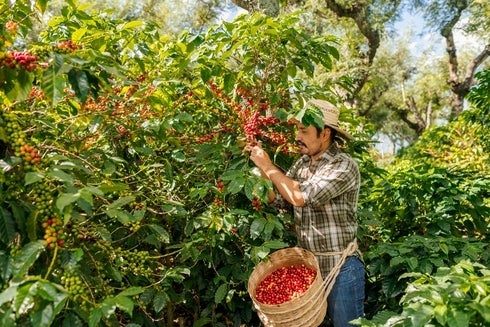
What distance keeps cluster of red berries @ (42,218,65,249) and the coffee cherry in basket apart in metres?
1.29

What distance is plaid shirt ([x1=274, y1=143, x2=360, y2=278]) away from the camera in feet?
8.23

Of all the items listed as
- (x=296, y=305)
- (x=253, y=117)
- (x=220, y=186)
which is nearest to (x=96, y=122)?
(x=220, y=186)

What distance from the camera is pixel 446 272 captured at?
2.03m

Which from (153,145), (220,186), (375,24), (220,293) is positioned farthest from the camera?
(375,24)

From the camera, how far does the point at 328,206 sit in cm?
266

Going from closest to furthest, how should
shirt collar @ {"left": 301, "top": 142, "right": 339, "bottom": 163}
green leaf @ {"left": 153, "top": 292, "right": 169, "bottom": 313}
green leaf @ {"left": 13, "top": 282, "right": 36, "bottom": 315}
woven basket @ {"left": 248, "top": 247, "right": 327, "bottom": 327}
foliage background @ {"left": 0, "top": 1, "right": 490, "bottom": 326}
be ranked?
green leaf @ {"left": 13, "top": 282, "right": 36, "bottom": 315}, foliage background @ {"left": 0, "top": 1, "right": 490, "bottom": 326}, woven basket @ {"left": 248, "top": 247, "right": 327, "bottom": 327}, green leaf @ {"left": 153, "top": 292, "right": 169, "bottom": 313}, shirt collar @ {"left": 301, "top": 142, "right": 339, "bottom": 163}

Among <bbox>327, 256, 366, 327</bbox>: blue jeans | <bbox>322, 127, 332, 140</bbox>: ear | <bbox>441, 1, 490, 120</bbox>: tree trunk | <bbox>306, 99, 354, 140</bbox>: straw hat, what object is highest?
<bbox>306, 99, 354, 140</bbox>: straw hat

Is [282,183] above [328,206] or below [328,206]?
above

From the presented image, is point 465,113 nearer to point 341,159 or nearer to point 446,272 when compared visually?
point 341,159

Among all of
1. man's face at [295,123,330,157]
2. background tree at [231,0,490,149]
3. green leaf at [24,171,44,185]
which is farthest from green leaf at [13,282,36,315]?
background tree at [231,0,490,149]

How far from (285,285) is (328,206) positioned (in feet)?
1.81

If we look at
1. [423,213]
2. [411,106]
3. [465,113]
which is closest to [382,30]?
[465,113]

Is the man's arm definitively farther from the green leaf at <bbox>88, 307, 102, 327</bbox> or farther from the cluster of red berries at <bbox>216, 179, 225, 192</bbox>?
the green leaf at <bbox>88, 307, 102, 327</bbox>

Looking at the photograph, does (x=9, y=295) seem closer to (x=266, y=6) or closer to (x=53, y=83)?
(x=53, y=83)
